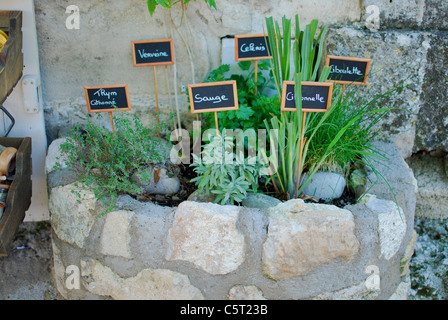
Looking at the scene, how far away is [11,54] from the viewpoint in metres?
1.99

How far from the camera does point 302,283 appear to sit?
1.82 metres

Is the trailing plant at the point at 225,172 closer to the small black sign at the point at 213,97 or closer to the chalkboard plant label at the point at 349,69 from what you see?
the small black sign at the point at 213,97

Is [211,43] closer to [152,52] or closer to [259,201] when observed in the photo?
[152,52]

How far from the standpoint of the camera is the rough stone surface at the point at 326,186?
82.8 inches

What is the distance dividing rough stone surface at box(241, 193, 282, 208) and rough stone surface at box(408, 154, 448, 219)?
3.57 feet

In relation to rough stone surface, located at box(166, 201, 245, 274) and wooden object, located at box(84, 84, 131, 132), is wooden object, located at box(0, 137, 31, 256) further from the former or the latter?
rough stone surface, located at box(166, 201, 245, 274)

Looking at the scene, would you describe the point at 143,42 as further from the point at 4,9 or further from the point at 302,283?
the point at 302,283

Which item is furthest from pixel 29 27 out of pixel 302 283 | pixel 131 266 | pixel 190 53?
pixel 302 283

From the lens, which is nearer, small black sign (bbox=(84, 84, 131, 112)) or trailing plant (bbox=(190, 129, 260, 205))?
trailing plant (bbox=(190, 129, 260, 205))

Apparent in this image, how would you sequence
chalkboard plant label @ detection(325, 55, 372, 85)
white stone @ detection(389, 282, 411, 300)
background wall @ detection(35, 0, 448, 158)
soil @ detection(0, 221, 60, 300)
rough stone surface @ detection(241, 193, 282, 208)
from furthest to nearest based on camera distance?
soil @ detection(0, 221, 60, 300), background wall @ detection(35, 0, 448, 158), chalkboard plant label @ detection(325, 55, 372, 85), white stone @ detection(389, 282, 411, 300), rough stone surface @ detection(241, 193, 282, 208)

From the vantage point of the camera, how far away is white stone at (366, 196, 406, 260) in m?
1.82

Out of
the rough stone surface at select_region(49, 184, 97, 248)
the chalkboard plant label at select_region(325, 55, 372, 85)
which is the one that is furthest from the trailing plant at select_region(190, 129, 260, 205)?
the chalkboard plant label at select_region(325, 55, 372, 85)

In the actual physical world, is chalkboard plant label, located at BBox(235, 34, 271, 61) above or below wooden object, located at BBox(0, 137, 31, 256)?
above

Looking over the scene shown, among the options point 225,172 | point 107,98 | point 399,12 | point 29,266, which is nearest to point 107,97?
point 107,98
